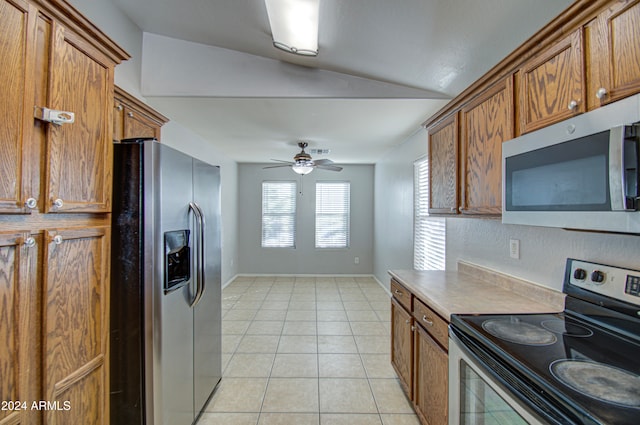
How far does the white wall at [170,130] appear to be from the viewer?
204 cm

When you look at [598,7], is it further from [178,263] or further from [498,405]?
[178,263]

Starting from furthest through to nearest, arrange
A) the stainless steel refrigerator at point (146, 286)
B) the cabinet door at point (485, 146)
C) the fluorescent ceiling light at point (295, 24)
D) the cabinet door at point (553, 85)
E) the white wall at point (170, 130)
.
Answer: the white wall at point (170, 130) < the fluorescent ceiling light at point (295, 24) < the cabinet door at point (485, 146) < the stainless steel refrigerator at point (146, 286) < the cabinet door at point (553, 85)

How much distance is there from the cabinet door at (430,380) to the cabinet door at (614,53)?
128 cm

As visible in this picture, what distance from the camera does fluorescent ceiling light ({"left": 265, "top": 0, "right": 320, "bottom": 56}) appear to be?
165cm

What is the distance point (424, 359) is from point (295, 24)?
2297mm

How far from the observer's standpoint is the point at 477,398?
120 cm

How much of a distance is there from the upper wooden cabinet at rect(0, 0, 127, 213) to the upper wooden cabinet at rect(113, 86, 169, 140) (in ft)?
2.13

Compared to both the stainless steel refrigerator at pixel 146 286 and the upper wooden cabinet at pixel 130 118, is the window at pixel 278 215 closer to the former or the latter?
the upper wooden cabinet at pixel 130 118

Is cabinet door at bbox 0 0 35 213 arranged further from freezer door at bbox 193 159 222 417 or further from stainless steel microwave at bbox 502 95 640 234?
stainless steel microwave at bbox 502 95 640 234

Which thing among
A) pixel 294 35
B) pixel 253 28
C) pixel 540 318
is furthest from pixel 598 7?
pixel 253 28

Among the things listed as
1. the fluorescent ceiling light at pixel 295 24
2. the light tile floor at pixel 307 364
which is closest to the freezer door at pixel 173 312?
the light tile floor at pixel 307 364

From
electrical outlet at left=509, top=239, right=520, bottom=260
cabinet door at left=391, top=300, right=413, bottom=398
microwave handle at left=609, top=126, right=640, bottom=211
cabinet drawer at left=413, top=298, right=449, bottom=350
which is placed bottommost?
cabinet door at left=391, top=300, right=413, bottom=398

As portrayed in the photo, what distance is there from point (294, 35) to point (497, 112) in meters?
1.44

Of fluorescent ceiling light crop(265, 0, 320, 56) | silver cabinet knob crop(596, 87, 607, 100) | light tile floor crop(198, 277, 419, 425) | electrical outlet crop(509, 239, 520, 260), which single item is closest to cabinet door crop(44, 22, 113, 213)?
fluorescent ceiling light crop(265, 0, 320, 56)
